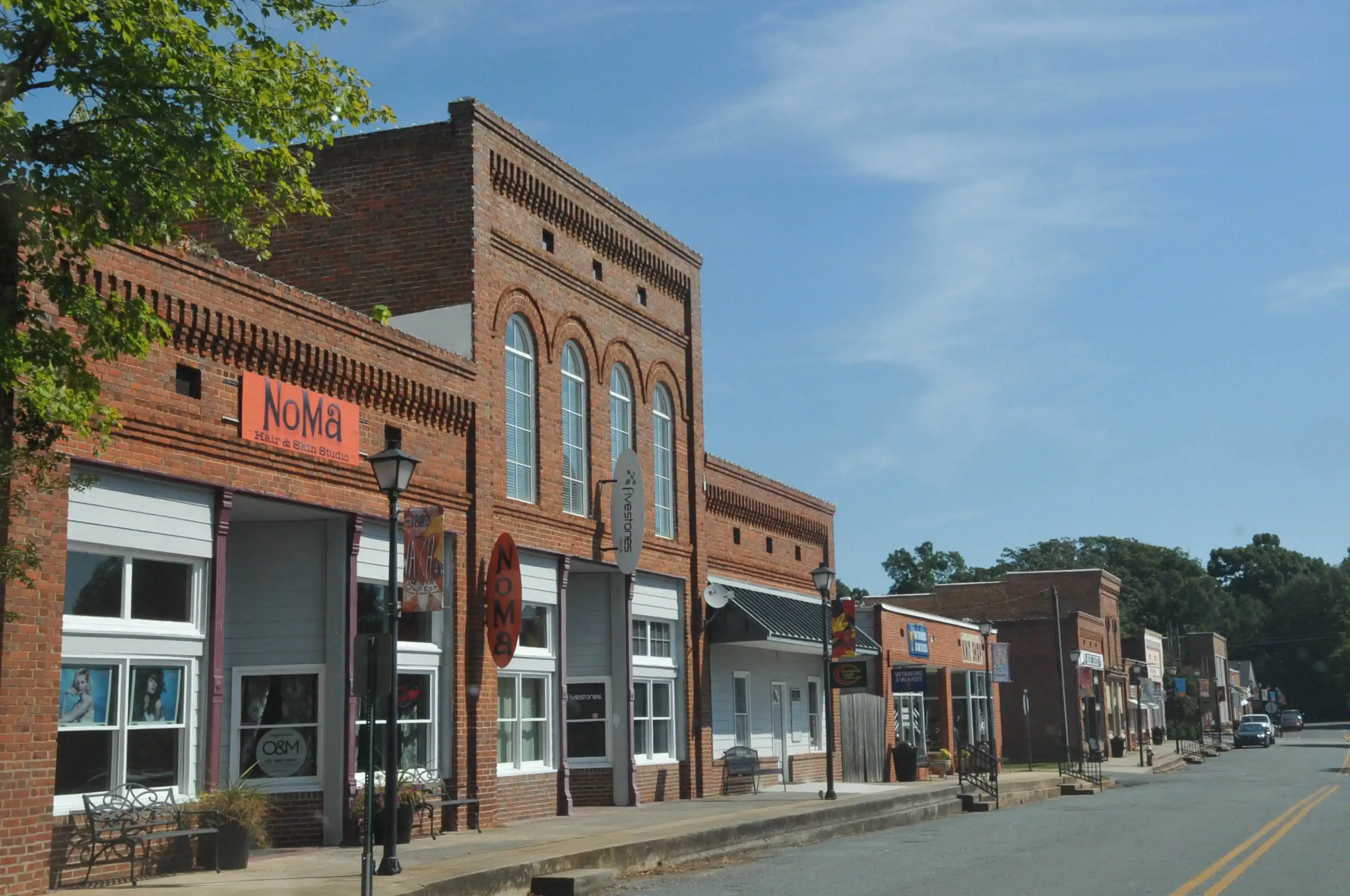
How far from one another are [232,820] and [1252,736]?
7292 cm

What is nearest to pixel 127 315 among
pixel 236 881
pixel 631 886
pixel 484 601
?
pixel 236 881

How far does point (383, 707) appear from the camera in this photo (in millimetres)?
19375

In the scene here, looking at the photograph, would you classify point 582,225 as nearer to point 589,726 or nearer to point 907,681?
point 589,726

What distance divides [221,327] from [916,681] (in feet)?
84.3

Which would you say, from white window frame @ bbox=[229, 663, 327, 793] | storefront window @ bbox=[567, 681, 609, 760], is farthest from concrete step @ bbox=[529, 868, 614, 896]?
storefront window @ bbox=[567, 681, 609, 760]

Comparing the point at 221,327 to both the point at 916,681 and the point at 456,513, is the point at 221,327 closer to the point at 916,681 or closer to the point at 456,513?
the point at 456,513

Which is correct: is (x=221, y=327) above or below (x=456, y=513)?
above

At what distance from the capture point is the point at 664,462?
29.1 meters

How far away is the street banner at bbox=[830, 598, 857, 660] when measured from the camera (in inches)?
1248

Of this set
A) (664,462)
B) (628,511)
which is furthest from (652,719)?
(664,462)

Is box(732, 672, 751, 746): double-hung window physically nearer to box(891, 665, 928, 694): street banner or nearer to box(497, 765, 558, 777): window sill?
box(891, 665, 928, 694): street banner

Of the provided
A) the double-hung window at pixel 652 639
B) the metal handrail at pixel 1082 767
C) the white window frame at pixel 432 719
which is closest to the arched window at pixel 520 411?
the white window frame at pixel 432 719

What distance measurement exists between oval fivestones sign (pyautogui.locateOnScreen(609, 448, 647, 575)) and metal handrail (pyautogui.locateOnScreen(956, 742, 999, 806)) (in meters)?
10.3

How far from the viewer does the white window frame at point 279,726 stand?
18297 millimetres
